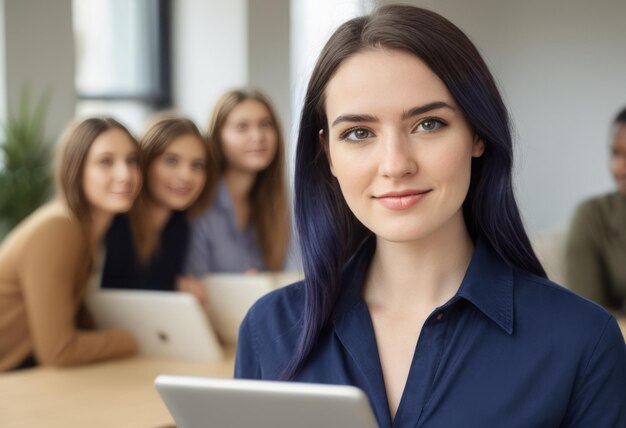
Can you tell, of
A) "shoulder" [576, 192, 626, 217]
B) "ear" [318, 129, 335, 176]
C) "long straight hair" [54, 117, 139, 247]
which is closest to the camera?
"ear" [318, 129, 335, 176]

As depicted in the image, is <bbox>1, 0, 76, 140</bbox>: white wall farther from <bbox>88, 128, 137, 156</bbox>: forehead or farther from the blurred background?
<bbox>88, 128, 137, 156</bbox>: forehead

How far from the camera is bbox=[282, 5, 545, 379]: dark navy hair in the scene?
1430 mm

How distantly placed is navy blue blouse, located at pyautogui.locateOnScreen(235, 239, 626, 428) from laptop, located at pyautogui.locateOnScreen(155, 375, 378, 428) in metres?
0.28

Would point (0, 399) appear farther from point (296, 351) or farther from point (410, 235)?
point (410, 235)

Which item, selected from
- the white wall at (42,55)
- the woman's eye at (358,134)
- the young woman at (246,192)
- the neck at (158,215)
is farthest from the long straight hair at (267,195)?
the woman's eye at (358,134)

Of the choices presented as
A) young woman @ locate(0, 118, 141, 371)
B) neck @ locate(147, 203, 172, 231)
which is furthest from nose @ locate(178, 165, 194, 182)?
young woman @ locate(0, 118, 141, 371)

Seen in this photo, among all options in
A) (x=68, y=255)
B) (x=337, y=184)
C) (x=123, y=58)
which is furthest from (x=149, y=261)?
(x=123, y=58)

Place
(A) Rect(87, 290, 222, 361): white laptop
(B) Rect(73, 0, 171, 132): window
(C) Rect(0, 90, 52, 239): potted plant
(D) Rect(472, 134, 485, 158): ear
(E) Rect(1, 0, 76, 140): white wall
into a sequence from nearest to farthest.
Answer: (D) Rect(472, 134, 485, 158): ear → (A) Rect(87, 290, 222, 361): white laptop → (C) Rect(0, 90, 52, 239): potted plant → (E) Rect(1, 0, 76, 140): white wall → (B) Rect(73, 0, 171, 132): window

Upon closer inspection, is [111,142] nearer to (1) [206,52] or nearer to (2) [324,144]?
(2) [324,144]

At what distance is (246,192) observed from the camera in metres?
4.07

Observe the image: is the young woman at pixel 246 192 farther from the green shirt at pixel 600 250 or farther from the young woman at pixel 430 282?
the young woman at pixel 430 282

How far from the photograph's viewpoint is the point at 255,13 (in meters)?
6.58

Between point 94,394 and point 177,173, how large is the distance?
101 cm

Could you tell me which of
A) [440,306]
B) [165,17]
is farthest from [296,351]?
[165,17]
